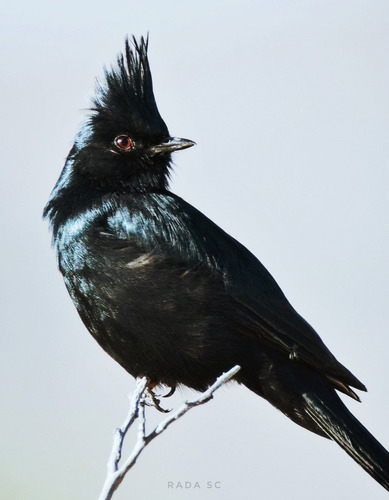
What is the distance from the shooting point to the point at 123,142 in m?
5.21

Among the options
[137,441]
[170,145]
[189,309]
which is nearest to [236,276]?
[189,309]

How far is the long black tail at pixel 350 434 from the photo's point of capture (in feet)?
15.4

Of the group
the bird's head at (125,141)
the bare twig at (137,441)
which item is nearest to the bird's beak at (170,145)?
the bird's head at (125,141)

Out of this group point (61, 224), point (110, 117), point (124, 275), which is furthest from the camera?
point (110, 117)

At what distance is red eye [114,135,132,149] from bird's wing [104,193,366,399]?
49cm

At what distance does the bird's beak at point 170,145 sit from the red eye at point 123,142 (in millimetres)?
130

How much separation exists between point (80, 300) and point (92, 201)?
572 millimetres

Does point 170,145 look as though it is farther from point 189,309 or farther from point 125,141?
point 189,309

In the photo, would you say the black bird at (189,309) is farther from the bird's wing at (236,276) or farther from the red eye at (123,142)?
the red eye at (123,142)

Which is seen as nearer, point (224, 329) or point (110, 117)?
point (224, 329)

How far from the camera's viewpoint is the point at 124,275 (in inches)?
179

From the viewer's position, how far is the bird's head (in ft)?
16.8

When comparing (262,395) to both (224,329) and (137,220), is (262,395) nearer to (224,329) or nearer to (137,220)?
(224,329)

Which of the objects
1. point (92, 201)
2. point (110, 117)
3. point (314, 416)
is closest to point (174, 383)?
point (314, 416)
